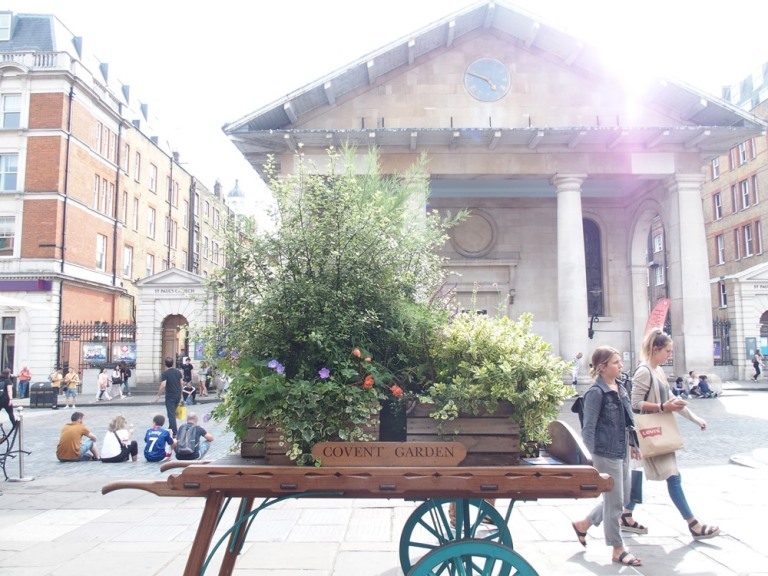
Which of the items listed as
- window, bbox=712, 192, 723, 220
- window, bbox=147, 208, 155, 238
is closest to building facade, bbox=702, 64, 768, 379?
window, bbox=712, 192, 723, 220

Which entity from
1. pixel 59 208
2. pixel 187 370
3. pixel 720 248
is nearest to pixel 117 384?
pixel 187 370

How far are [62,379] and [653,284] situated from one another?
4426 centimetres

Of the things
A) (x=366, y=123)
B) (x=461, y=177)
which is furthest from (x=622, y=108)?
(x=366, y=123)

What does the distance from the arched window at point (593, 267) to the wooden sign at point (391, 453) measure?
22282 mm

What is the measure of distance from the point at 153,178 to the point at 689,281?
35.2 metres

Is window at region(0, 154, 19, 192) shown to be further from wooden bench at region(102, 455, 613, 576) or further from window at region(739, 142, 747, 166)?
window at region(739, 142, 747, 166)

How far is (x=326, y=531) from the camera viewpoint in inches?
239

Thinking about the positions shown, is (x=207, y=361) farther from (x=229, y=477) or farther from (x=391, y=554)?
(x=391, y=554)

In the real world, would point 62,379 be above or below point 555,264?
below

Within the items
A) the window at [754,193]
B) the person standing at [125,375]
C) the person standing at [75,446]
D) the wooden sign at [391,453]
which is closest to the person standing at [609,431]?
the wooden sign at [391,453]

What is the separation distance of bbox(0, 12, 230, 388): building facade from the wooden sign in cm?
2322

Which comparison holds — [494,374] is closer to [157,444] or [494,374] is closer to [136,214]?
[157,444]

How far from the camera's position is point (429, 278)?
368 cm

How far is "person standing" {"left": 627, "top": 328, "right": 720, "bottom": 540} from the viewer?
5508mm
